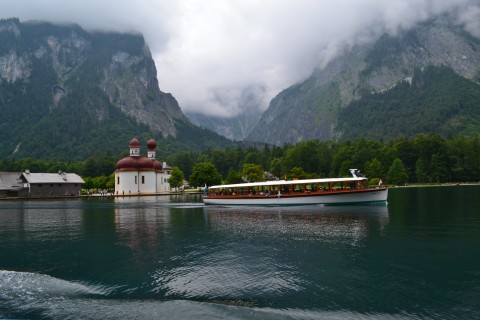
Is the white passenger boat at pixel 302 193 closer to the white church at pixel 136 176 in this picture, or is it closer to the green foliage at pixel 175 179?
the white church at pixel 136 176

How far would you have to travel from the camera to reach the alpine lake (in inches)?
711

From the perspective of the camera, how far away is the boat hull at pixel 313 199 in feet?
218

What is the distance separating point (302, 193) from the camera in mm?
70000

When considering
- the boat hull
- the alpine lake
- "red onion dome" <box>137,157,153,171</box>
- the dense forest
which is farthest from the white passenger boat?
the dense forest

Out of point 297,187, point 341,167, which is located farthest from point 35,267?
point 341,167

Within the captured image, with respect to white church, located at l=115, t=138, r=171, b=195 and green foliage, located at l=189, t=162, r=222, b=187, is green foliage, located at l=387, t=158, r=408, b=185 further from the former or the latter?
white church, located at l=115, t=138, r=171, b=195

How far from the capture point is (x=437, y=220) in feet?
145

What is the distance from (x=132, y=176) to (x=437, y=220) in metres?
115

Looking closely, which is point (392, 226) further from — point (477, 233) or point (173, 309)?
point (173, 309)

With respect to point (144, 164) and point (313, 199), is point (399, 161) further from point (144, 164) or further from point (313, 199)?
point (313, 199)

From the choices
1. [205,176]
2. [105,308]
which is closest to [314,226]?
[105,308]

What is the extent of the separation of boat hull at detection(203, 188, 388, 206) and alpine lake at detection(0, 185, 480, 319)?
25.3 meters

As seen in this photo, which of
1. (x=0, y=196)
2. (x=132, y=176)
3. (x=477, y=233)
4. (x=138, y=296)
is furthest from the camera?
(x=132, y=176)

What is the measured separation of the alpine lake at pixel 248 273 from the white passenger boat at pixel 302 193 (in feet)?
84.0
